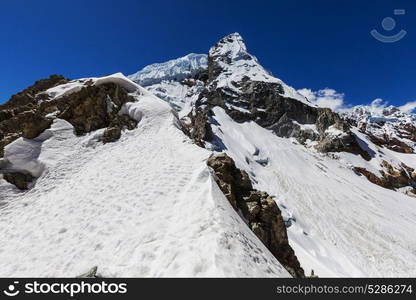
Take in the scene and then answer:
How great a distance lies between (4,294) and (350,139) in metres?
99.2

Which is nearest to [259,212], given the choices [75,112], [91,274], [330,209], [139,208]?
[139,208]

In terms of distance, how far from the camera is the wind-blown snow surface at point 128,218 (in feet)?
19.1

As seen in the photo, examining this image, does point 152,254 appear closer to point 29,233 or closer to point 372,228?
point 29,233

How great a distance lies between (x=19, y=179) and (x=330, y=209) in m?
47.5

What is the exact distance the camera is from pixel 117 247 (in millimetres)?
6965

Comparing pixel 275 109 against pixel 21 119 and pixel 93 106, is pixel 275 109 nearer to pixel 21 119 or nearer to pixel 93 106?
pixel 93 106

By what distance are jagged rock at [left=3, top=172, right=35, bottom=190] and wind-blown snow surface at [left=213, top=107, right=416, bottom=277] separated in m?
22.8

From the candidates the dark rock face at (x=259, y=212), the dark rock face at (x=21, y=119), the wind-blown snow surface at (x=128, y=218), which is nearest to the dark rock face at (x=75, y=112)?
the dark rock face at (x=21, y=119)

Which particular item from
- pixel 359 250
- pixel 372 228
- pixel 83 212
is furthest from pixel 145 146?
pixel 372 228

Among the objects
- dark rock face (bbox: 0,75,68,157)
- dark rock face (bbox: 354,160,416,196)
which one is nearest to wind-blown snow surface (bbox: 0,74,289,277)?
dark rock face (bbox: 0,75,68,157)

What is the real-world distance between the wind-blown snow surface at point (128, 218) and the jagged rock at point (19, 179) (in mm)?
322

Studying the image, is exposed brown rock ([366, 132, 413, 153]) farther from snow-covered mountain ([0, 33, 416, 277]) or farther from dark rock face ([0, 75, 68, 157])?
dark rock face ([0, 75, 68, 157])

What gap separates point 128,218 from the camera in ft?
27.0

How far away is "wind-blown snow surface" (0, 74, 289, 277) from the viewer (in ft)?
19.1
